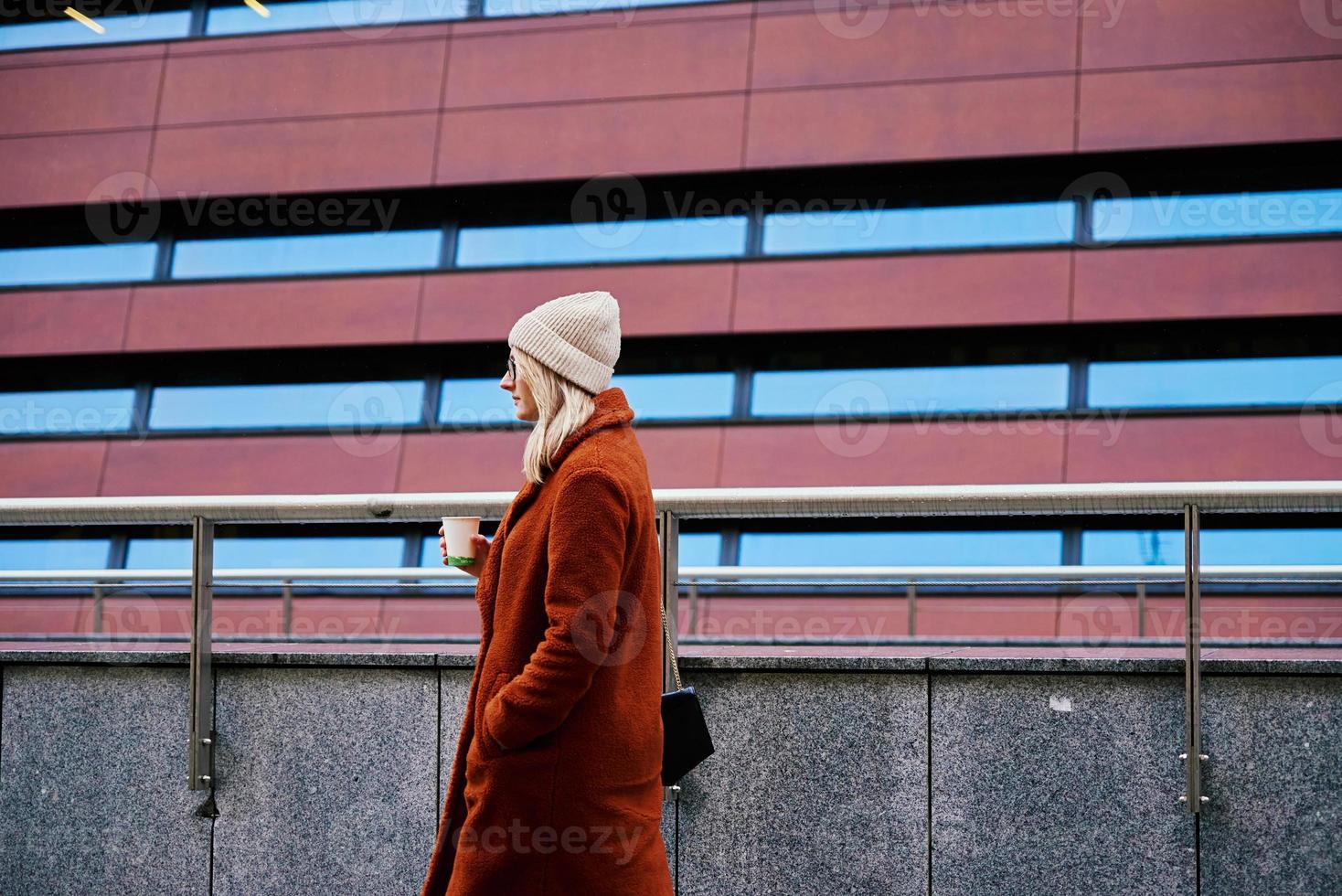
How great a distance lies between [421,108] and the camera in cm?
1700

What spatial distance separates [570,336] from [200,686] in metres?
2.33

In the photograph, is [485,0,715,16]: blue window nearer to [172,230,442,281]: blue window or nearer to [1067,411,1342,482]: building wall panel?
[172,230,442,281]: blue window

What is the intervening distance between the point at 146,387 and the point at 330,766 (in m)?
14.7

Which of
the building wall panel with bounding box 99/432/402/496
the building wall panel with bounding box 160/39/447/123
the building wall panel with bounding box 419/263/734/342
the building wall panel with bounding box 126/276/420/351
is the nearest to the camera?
the building wall panel with bounding box 419/263/734/342

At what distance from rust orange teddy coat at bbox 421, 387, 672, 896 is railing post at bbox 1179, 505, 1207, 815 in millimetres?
1713

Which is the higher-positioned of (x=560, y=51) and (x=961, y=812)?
(x=560, y=51)

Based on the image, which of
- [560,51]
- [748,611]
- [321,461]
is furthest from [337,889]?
[560,51]

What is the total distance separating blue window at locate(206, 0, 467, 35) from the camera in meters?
17.2

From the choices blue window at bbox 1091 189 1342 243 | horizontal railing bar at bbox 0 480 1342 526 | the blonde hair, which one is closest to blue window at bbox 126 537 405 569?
blue window at bbox 1091 189 1342 243

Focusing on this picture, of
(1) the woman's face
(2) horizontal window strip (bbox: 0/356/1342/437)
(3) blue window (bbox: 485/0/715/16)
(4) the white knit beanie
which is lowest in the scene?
(1) the woman's face

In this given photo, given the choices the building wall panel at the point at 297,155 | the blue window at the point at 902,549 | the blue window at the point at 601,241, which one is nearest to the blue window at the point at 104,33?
the building wall panel at the point at 297,155

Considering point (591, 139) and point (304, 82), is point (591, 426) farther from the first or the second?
point (304, 82)

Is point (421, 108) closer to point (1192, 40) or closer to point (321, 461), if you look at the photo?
point (321, 461)

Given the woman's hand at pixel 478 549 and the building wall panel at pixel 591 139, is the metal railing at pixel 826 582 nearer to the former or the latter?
the woman's hand at pixel 478 549
